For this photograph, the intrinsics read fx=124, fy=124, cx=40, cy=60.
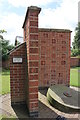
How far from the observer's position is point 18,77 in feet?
13.9

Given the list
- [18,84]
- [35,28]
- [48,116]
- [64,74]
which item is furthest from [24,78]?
[64,74]

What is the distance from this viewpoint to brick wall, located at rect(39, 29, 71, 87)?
5922mm

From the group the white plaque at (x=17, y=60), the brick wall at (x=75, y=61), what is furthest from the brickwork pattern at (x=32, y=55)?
the brick wall at (x=75, y=61)

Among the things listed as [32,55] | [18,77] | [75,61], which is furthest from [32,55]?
[75,61]

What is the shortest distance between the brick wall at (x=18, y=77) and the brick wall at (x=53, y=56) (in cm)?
176

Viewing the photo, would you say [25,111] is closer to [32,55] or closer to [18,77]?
[18,77]

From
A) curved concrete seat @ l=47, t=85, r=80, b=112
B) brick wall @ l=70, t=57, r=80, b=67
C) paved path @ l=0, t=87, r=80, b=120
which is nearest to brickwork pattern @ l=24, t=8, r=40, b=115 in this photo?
paved path @ l=0, t=87, r=80, b=120

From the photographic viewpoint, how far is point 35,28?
3326mm

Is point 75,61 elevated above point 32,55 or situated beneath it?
situated beneath

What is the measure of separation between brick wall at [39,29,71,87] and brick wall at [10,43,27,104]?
1.76m

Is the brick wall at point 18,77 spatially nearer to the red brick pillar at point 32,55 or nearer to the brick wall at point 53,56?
the red brick pillar at point 32,55

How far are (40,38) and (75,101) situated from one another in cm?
326

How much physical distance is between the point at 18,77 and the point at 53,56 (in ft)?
7.93

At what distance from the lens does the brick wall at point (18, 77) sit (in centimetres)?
410
